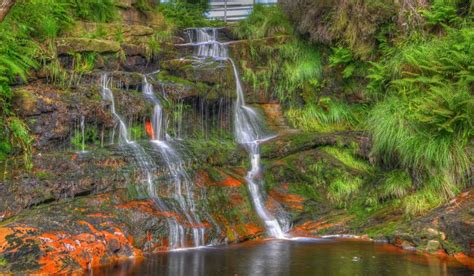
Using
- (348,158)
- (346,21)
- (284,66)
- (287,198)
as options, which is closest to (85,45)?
(284,66)

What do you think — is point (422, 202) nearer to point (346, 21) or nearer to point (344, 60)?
point (344, 60)

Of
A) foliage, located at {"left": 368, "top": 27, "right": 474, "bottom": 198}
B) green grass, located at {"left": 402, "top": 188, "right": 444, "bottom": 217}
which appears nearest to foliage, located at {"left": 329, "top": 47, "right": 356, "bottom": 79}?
foliage, located at {"left": 368, "top": 27, "right": 474, "bottom": 198}

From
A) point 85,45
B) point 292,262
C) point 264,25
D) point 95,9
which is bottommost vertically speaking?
point 292,262

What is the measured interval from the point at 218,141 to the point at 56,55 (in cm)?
416

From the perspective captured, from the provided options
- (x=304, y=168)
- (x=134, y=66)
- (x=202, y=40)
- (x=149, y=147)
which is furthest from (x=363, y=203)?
(x=202, y=40)

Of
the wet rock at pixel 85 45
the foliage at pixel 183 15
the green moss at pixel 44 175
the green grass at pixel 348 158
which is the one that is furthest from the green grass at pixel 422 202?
the foliage at pixel 183 15

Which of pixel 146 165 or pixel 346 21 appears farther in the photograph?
pixel 346 21

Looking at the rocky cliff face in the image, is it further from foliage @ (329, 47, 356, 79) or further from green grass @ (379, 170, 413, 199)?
foliage @ (329, 47, 356, 79)

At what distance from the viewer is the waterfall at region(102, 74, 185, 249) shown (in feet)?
26.4

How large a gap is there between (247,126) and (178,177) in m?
3.38

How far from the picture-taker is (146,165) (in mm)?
8984

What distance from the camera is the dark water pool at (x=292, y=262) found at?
6.53 meters

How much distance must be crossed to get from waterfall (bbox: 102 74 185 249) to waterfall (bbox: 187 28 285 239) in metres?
1.89

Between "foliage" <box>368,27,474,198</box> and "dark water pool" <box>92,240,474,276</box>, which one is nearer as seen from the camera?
"dark water pool" <box>92,240,474,276</box>
